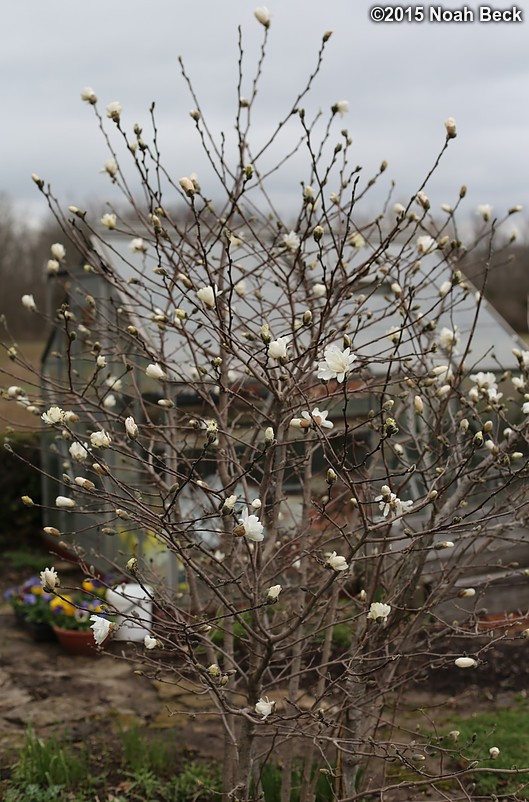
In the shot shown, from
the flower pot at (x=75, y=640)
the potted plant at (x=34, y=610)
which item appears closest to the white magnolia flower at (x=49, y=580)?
the flower pot at (x=75, y=640)

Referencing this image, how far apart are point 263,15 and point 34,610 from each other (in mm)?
4715

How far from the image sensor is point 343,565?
226 centimetres

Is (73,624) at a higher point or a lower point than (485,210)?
lower

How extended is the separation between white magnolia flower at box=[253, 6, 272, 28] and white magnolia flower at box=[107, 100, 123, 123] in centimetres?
59

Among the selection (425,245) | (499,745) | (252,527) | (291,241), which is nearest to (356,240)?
(425,245)

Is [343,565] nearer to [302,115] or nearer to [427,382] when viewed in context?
[427,382]

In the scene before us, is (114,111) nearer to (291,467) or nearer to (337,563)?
(291,467)

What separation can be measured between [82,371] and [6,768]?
12.9 ft

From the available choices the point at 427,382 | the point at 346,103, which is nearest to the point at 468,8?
the point at 346,103

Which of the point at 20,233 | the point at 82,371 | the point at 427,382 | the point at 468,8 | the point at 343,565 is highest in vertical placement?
the point at 20,233

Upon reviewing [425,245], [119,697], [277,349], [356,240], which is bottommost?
[119,697]

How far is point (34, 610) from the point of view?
20.7 feet

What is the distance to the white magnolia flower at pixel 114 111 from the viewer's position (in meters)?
3.01

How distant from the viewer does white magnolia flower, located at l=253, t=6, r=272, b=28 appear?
304cm
